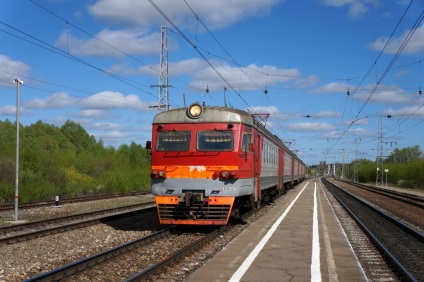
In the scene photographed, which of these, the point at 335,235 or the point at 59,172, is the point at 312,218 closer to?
the point at 335,235

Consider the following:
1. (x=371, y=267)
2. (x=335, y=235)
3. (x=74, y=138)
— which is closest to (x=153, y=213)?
(x=335, y=235)

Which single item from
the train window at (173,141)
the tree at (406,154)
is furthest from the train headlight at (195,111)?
the tree at (406,154)

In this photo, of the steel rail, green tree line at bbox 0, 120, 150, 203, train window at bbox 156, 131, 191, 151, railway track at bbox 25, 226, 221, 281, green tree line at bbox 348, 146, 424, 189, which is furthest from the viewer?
green tree line at bbox 348, 146, 424, 189

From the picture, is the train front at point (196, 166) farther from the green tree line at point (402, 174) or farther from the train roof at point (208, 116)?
the green tree line at point (402, 174)

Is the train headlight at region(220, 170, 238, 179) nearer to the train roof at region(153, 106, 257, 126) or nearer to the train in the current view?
the train

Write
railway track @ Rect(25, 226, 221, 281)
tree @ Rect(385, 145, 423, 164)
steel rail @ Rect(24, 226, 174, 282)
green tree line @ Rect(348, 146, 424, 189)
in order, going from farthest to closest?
tree @ Rect(385, 145, 423, 164) < green tree line @ Rect(348, 146, 424, 189) < railway track @ Rect(25, 226, 221, 281) < steel rail @ Rect(24, 226, 174, 282)

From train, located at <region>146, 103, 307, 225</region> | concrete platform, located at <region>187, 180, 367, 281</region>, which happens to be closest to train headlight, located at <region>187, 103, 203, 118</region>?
train, located at <region>146, 103, 307, 225</region>

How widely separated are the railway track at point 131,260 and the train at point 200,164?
2.71ft

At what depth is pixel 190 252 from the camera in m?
10.0

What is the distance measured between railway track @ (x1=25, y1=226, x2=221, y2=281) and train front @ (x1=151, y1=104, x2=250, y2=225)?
77 centimetres

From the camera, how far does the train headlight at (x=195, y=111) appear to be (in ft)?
44.0

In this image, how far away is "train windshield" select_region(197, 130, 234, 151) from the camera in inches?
515

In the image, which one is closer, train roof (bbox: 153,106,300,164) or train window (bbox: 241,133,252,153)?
train roof (bbox: 153,106,300,164)

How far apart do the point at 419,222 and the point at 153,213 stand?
1045 cm
